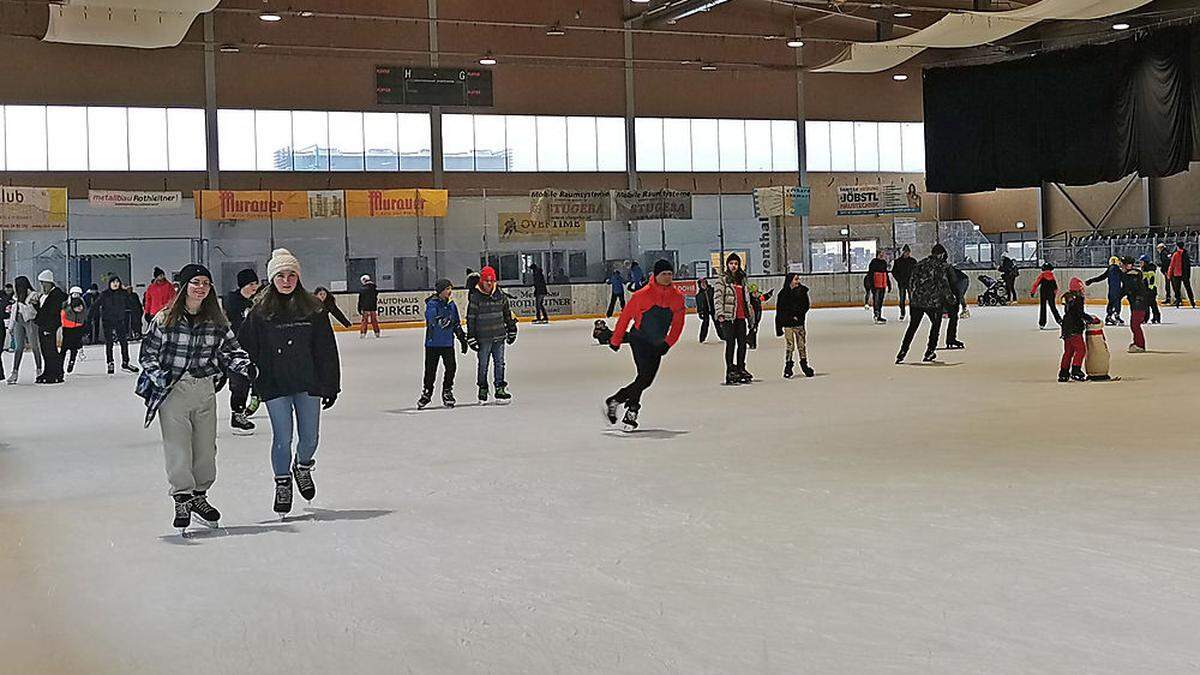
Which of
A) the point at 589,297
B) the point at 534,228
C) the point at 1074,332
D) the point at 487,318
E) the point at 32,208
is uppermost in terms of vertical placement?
the point at 32,208

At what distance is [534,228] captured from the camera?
3506 centimetres

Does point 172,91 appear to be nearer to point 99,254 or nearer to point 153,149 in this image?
point 153,149

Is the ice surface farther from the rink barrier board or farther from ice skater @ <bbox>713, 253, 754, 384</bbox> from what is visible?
the rink barrier board

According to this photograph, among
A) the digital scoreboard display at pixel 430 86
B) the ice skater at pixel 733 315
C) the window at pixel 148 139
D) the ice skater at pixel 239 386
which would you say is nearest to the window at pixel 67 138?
the window at pixel 148 139

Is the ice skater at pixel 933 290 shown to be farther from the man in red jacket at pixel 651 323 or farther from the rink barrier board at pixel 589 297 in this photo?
the rink barrier board at pixel 589 297

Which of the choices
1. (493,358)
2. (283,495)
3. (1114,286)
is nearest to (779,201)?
(1114,286)

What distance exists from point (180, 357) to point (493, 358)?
7042mm

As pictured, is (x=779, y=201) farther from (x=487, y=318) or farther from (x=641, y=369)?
(x=641, y=369)

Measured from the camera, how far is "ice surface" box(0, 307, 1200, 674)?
4.67 metres

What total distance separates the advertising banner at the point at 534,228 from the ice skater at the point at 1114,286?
45.7ft

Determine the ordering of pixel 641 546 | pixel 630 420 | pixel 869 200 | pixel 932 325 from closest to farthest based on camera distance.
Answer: pixel 641 546 < pixel 630 420 < pixel 932 325 < pixel 869 200

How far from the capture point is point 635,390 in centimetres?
1148

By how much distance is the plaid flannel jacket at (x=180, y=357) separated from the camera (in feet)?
22.8

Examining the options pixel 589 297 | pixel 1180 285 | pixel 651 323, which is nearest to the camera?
pixel 651 323
